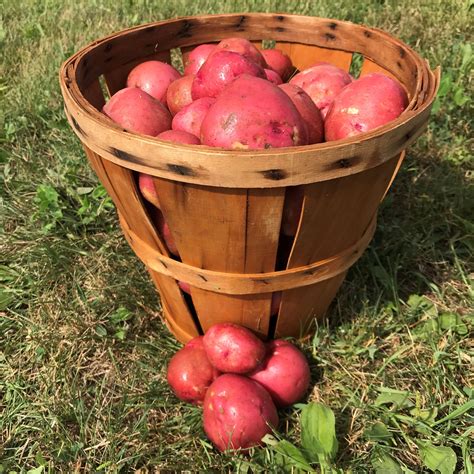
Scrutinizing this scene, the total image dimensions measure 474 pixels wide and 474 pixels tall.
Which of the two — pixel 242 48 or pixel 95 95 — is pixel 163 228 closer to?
pixel 95 95

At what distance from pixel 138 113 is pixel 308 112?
2.18 ft

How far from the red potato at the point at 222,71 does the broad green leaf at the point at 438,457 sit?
1623 mm

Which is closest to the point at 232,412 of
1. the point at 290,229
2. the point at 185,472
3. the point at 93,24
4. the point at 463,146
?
the point at 185,472

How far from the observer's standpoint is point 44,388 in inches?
86.9

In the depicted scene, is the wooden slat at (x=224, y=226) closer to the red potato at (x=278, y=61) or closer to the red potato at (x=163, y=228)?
the red potato at (x=163, y=228)

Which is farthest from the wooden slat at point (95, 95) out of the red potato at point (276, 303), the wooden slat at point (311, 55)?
the red potato at point (276, 303)

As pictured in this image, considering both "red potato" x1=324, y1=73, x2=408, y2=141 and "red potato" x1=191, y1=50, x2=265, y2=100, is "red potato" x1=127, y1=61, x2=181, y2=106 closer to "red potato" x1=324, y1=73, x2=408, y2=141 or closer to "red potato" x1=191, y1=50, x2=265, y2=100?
"red potato" x1=191, y1=50, x2=265, y2=100

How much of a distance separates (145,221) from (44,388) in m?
0.96

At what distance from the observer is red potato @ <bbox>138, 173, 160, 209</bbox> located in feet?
5.61

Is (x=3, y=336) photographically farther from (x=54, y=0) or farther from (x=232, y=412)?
(x=54, y=0)

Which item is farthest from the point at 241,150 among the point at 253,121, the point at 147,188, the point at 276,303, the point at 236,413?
the point at 236,413

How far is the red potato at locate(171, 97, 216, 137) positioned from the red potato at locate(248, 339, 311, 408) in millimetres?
978

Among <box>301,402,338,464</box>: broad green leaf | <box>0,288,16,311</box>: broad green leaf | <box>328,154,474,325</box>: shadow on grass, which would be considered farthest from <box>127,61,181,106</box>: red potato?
<box>301,402,338,464</box>: broad green leaf

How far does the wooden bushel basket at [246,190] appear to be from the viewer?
145cm
